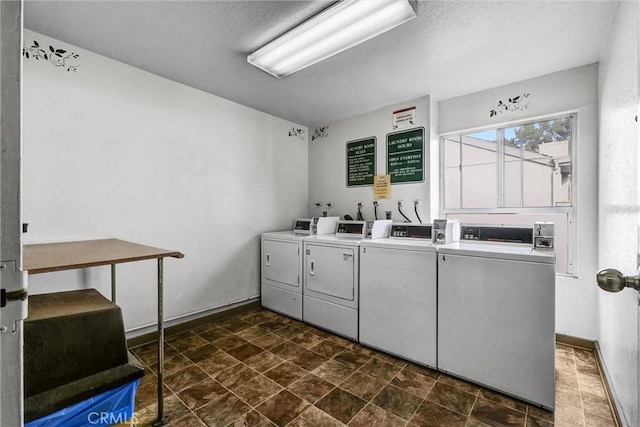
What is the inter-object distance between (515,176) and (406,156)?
105 cm

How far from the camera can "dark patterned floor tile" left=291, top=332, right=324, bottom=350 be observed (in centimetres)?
261

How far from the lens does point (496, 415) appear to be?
67.4 inches

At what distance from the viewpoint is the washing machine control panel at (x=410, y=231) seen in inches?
101

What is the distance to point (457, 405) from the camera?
180 centimetres

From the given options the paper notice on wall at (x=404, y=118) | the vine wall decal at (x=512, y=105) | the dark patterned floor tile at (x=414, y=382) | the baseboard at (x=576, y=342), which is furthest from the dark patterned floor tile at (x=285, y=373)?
the vine wall decal at (x=512, y=105)

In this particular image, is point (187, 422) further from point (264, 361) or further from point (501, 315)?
point (501, 315)

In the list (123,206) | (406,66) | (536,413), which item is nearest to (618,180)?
(536,413)

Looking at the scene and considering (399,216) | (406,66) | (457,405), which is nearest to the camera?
(457,405)

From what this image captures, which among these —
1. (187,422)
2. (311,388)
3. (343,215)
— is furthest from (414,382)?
(343,215)

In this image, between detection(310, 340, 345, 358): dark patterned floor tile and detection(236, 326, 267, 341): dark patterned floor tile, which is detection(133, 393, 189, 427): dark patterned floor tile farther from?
detection(310, 340, 345, 358): dark patterned floor tile

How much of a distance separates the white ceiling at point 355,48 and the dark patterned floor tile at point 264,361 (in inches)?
96.0

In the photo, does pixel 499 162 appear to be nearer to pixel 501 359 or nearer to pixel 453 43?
pixel 453 43

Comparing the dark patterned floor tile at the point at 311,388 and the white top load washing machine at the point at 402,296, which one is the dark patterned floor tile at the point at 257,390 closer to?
the dark patterned floor tile at the point at 311,388

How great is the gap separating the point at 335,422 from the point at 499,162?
269 centimetres
